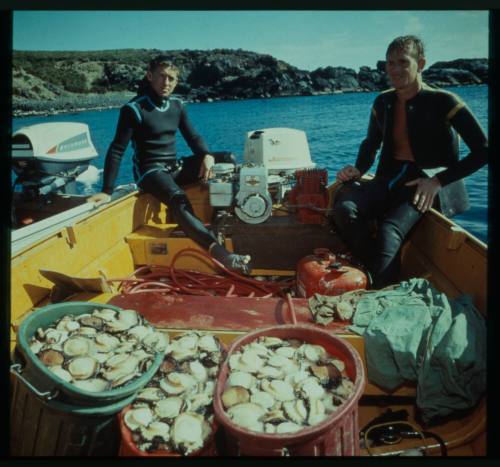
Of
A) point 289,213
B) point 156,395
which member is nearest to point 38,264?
point 156,395

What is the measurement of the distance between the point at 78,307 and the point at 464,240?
2324 millimetres

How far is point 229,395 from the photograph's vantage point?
153cm

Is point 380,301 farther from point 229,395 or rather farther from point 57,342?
point 57,342

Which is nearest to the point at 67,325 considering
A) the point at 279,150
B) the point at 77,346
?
the point at 77,346

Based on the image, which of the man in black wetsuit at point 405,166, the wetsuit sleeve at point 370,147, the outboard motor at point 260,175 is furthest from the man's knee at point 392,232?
the outboard motor at point 260,175

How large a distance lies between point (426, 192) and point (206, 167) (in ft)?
6.68

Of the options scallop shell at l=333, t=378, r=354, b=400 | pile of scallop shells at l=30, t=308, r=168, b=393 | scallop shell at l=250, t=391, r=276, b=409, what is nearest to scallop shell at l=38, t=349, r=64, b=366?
pile of scallop shells at l=30, t=308, r=168, b=393

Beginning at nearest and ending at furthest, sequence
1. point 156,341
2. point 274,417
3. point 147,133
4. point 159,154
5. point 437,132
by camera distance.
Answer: point 274,417
point 156,341
point 437,132
point 147,133
point 159,154

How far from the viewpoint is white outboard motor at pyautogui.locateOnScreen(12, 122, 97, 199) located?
15.9 feet

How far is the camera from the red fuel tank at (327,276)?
2537 millimetres

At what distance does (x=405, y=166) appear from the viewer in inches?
116

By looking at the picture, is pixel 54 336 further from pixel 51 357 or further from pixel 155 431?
pixel 155 431

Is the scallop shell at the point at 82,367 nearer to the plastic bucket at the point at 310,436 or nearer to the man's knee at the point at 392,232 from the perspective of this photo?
the plastic bucket at the point at 310,436

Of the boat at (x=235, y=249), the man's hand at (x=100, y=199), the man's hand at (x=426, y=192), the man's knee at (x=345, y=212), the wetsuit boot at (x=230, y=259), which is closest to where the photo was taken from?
the boat at (x=235, y=249)
